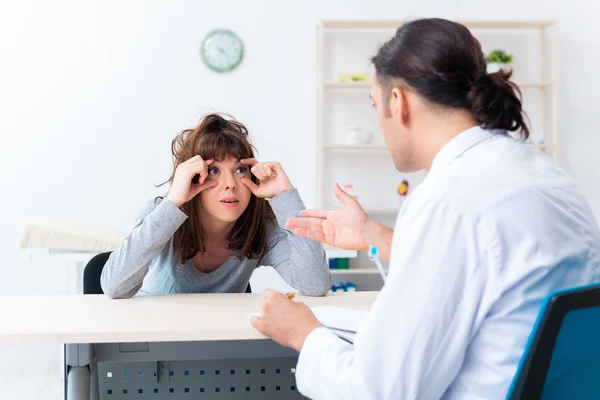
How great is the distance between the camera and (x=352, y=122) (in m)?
4.68

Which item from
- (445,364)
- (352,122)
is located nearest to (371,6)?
(352,122)

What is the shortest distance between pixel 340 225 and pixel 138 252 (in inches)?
20.8

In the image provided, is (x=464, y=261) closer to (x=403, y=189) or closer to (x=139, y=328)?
(x=139, y=328)

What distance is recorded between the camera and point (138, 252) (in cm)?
164

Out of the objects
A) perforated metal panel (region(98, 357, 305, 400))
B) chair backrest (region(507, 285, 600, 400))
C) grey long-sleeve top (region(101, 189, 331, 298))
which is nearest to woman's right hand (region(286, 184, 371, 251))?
grey long-sleeve top (region(101, 189, 331, 298))

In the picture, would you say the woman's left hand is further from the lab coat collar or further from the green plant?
the green plant

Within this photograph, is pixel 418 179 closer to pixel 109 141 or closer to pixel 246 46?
pixel 246 46

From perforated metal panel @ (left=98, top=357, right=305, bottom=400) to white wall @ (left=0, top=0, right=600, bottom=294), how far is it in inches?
118

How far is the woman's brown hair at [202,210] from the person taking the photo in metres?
1.82

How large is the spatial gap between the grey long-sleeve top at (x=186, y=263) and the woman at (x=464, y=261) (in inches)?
28.4

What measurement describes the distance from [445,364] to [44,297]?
112cm

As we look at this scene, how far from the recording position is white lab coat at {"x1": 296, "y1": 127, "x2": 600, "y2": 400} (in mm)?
865

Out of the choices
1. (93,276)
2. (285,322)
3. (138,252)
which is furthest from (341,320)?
(93,276)

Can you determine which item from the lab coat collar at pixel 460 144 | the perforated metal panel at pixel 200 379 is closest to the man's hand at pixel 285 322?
the lab coat collar at pixel 460 144
